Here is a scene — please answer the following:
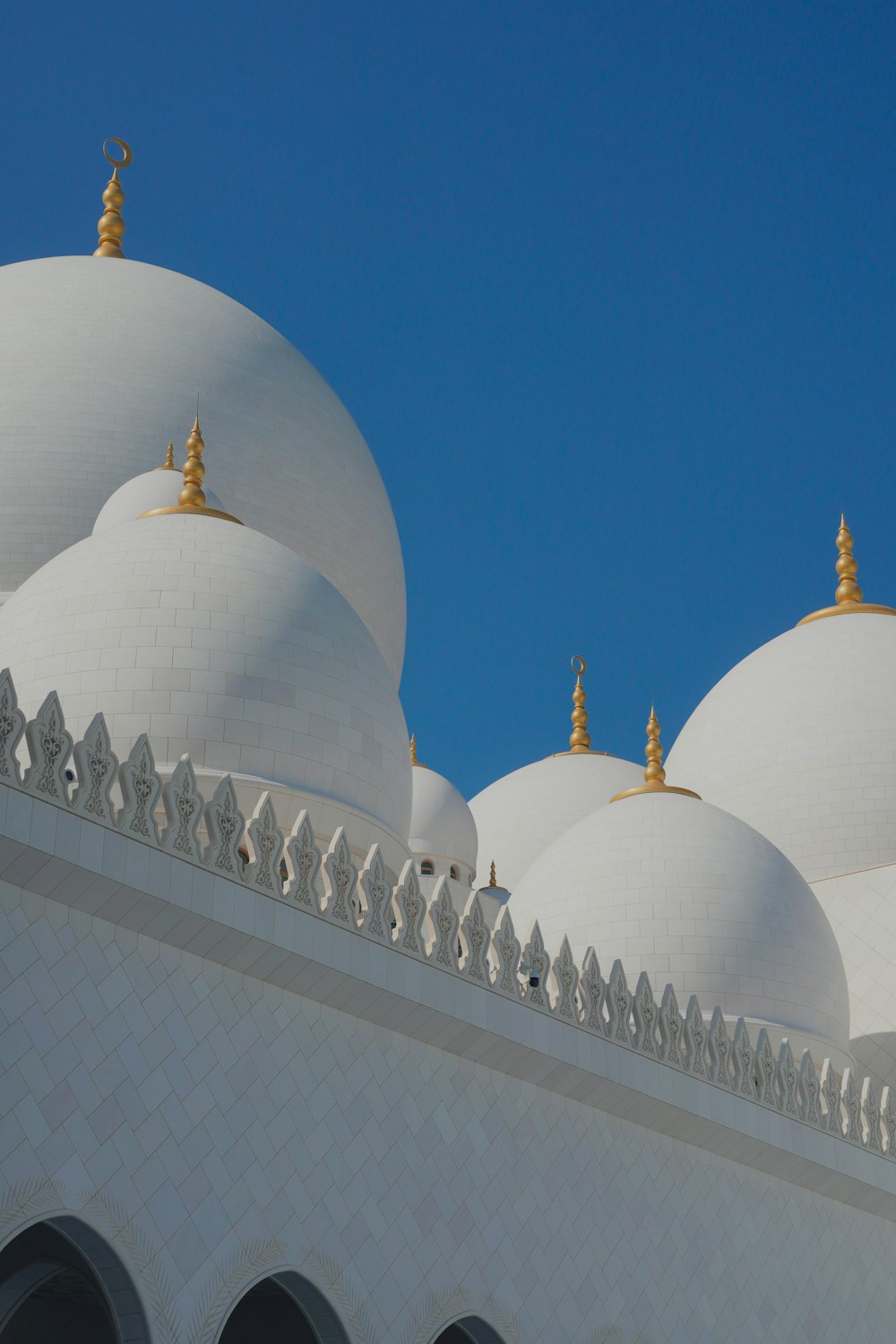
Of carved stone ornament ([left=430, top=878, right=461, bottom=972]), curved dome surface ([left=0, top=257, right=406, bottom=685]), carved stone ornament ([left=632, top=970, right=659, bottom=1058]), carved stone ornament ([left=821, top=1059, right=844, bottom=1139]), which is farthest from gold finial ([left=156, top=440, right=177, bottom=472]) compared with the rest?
carved stone ornament ([left=821, top=1059, right=844, bottom=1139])

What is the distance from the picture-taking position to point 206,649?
449 inches

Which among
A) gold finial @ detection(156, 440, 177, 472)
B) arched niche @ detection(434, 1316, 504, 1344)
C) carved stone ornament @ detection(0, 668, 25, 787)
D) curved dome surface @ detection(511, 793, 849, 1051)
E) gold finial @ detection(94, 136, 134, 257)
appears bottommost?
arched niche @ detection(434, 1316, 504, 1344)

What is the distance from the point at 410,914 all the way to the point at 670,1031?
2.87m

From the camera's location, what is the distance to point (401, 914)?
33.5ft

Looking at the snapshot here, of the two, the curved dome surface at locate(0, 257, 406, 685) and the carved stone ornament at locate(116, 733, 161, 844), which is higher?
the curved dome surface at locate(0, 257, 406, 685)

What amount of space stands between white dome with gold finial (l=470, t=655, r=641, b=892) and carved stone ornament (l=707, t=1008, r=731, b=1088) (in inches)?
389

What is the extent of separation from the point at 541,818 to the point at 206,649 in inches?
483

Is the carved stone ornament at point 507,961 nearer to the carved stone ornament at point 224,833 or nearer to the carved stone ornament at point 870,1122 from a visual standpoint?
the carved stone ornament at point 224,833

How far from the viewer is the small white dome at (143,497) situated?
14289 mm

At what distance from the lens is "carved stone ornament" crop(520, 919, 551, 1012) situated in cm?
1097

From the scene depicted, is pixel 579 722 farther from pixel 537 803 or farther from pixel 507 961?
pixel 507 961

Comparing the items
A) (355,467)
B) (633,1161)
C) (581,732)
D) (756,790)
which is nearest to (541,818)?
(581,732)

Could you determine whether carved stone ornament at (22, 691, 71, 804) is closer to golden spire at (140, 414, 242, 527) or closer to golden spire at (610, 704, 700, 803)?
golden spire at (140, 414, 242, 527)

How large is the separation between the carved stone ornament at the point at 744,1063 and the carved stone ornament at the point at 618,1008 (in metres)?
1.23
